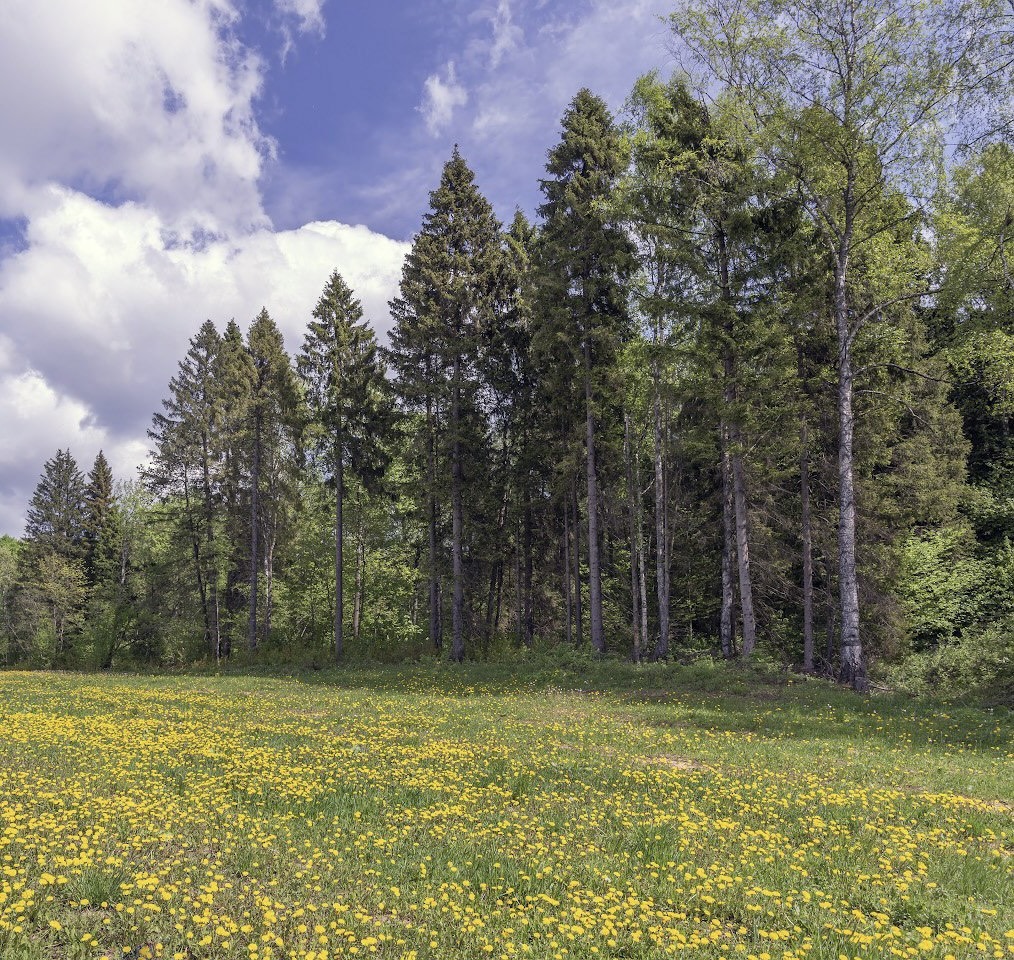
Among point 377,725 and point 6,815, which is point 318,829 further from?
point 377,725

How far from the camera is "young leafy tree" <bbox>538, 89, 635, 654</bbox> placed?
23.5 metres

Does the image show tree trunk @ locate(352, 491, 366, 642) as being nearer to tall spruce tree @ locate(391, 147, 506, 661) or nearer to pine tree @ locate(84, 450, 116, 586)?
tall spruce tree @ locate(391, 147, 506, 661)

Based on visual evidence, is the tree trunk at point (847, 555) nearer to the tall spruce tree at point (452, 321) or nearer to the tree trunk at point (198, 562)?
the tall spruce tree at point (452, 321)

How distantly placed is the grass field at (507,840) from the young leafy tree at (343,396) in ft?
67.8

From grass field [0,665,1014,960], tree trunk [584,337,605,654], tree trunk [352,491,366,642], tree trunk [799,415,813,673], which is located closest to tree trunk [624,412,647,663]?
tree trunk [584,337,605,654]

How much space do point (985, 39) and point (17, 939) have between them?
24.6 meters

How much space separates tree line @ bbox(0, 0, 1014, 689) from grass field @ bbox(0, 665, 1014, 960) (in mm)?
9433

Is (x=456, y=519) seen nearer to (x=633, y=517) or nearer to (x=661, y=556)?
(x=633, y=517)

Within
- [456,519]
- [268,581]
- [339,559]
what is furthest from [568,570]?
[268,581]

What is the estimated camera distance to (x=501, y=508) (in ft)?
106

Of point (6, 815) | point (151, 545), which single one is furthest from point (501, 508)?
point (151, 545)

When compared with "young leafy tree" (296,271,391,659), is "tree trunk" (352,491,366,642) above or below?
below

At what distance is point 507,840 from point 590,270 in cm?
2165

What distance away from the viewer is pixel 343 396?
32.9 m
